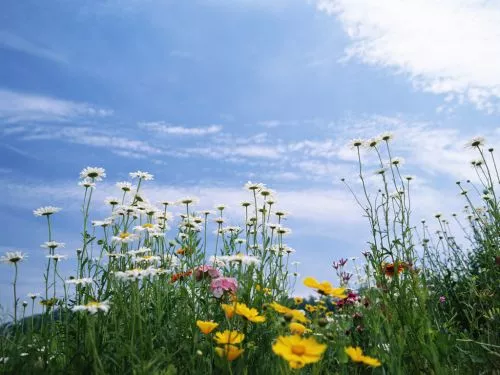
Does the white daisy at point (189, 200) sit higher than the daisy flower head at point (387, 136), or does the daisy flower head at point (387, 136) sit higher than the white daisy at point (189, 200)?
the daisy flower head at point (387, 136)

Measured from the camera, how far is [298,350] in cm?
170

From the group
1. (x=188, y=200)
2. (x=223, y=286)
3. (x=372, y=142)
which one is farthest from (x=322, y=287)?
(x=372, y=142)

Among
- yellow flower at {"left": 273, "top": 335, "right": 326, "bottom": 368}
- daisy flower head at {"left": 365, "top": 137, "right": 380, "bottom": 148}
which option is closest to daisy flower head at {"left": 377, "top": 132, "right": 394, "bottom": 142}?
daisy flower head at {"left": 365, "top": 137, "right": 380, "bottom": 148}

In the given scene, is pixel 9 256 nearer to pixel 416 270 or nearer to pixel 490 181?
pixel 416 270

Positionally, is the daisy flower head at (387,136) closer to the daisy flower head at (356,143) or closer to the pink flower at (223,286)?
the daisy flower head at (356,143)

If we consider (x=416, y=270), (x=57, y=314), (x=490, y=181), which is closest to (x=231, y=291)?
(x=416, y=270)

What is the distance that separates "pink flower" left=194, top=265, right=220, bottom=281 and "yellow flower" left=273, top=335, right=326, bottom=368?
1630 millimetres

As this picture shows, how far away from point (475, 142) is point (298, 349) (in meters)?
4.11

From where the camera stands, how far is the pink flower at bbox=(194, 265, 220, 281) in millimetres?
3355

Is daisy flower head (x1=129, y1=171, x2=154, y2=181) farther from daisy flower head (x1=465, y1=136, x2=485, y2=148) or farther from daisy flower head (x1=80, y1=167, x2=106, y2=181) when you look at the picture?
daisy flower head (x1=465, y1=136, x2=485, y2=148)

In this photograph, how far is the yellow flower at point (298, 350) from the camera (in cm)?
163

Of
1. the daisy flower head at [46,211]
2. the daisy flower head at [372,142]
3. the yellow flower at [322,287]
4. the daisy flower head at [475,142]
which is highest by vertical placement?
the daisy flower head at [475,142]

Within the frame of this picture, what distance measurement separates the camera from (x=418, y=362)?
305 cm

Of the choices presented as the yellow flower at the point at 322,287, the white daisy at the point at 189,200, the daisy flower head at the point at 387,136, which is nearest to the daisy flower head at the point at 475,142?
the daisy flower head at the point at 387,136
